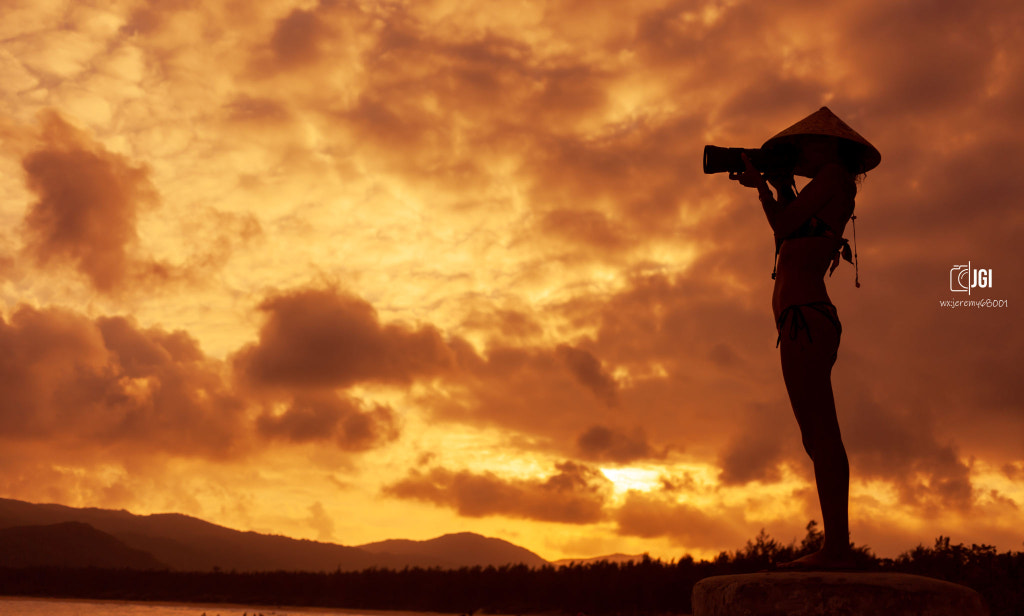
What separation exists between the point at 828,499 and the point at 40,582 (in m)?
71.9

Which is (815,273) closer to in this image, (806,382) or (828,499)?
(806,382)

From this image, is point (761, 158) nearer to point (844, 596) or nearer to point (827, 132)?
point (827, 132)

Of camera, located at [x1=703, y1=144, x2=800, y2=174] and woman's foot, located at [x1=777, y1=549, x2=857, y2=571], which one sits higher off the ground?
camera, located at [x1=703, y1=144, x2=800, y2=174]

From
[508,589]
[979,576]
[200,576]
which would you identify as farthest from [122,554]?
[979,576]

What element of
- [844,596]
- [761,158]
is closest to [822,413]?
[844,596]

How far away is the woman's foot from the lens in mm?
5965

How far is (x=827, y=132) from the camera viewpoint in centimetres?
666

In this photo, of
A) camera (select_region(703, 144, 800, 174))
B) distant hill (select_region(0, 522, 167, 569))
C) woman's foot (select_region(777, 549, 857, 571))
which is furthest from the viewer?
distant hill (select_region(0, 522, 167, 569))

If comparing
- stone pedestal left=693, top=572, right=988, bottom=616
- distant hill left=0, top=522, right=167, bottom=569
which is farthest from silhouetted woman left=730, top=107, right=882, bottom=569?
distant hill left=0, top=522, right=167, bottom=569

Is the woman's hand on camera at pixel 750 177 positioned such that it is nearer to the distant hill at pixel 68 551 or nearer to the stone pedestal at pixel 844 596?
the stone pedestal at pixel 844 596

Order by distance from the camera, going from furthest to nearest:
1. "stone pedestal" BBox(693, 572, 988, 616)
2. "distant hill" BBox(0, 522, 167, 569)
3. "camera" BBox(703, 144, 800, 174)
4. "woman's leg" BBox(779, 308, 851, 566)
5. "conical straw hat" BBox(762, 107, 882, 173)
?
"distant hill" BBox(0, 522, 167, 569) < "camera" BBox(703, 144, 800, 174) < "conical straw hat" BBox(762, 107, 882, 173) < "woman's leg" BBox(779, 308, 851, 566) < "stone pedestal" BBox(693, 572, 988, 616)

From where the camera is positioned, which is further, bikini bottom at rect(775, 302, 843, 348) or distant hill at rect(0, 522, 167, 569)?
distant hill at rect(0, 522, 167, 569)

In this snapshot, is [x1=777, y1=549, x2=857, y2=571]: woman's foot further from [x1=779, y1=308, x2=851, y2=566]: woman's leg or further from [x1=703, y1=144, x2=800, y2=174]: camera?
[x1=703, y1=144, x2=800, y2=174]: camera

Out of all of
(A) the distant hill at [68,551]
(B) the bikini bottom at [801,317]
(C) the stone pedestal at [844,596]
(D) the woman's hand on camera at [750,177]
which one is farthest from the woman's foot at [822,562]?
(A) the distant hill at [68,551]
